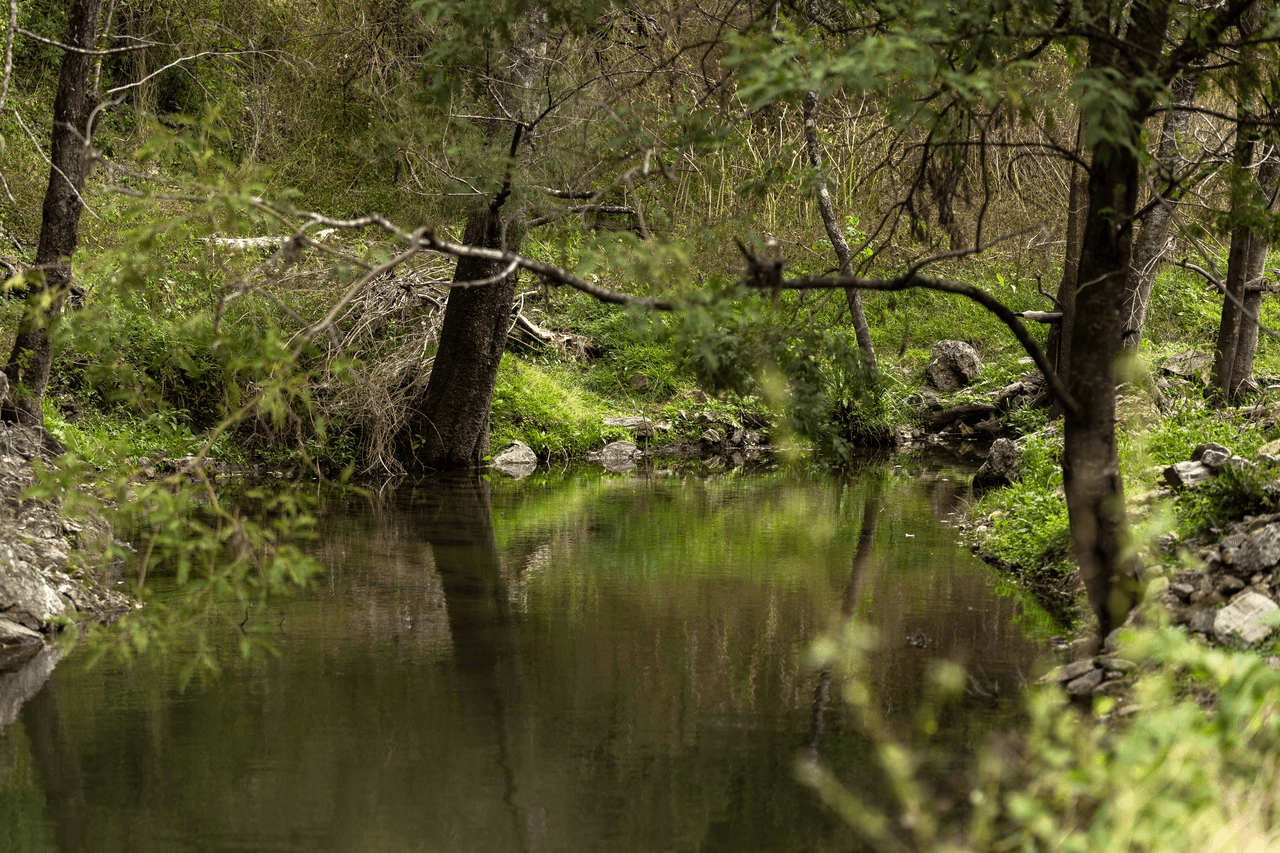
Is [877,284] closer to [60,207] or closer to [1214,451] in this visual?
[1214,451]

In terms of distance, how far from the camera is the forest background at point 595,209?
4.66 metres

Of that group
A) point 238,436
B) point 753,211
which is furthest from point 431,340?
point 753,211

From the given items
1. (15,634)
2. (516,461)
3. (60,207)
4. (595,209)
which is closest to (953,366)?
(516,461)

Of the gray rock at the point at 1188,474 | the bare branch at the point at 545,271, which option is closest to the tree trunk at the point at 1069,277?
the gray rock at the point at 1188,474

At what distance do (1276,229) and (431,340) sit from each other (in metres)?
9.46

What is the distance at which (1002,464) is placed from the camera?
11.9 m

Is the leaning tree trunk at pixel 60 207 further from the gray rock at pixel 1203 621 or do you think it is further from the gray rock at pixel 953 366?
the gray rock at pixel 953 366

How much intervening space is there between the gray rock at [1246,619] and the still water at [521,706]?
97cm

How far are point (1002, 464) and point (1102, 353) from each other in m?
6.53

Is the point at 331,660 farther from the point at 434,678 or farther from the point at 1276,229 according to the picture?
the point at 1276,229

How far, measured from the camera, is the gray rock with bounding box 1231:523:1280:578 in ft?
18.5

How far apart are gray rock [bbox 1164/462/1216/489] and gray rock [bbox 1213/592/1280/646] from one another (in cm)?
217

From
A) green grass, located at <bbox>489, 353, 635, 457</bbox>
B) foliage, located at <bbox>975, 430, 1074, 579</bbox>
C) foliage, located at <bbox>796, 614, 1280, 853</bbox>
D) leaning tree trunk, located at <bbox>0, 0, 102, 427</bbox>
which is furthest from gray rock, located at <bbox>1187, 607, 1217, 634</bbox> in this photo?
green grass, located at <bbox>489, 353, 635, 457</bbox>

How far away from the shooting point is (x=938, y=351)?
18734 millimetres
